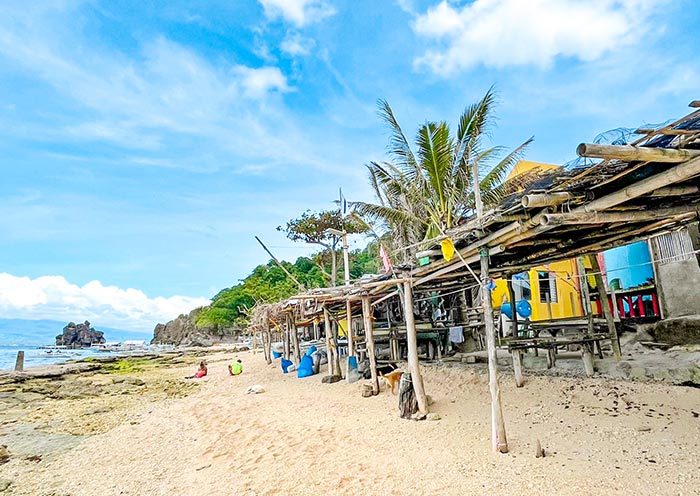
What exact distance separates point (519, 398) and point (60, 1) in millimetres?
12705

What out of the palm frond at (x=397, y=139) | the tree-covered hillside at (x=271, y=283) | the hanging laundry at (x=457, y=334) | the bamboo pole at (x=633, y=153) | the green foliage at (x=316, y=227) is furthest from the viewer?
the tree-covered hillside at (x=271, y=283)

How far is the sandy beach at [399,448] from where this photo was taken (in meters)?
4.38

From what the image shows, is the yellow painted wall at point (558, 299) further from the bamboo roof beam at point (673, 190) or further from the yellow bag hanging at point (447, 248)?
the bamboo roof beam at point (673, 190)

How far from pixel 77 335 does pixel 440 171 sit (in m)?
85.1

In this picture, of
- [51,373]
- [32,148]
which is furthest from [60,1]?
[51,373]

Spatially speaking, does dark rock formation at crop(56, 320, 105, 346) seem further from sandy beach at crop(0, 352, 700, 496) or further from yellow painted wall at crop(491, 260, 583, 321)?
yellow painted wall at crop(491, 260, 583, 321)

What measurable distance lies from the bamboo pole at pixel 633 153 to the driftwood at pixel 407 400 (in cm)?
521

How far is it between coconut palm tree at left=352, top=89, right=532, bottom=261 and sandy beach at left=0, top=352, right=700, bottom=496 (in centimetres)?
556

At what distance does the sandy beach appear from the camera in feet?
14.4

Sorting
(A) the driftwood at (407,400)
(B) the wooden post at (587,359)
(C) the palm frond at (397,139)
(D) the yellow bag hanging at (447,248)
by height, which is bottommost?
(A) the driftwood at (407,400)

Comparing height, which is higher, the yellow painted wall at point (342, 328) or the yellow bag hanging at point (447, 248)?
the yellow bag hanging at point (447, 248)

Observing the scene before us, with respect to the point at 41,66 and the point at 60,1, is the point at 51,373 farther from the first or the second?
the point at 60,1

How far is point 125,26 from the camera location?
11469 millimetres

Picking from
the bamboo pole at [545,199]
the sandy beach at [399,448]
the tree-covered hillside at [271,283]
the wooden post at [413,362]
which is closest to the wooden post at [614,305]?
the sandy beach at [399,448]
